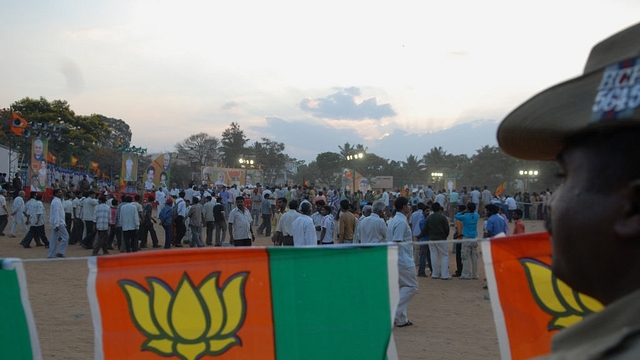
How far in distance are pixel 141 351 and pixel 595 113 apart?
4.02 metres

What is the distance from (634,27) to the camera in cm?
105

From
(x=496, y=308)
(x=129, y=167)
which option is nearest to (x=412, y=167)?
(x=129, y=167)

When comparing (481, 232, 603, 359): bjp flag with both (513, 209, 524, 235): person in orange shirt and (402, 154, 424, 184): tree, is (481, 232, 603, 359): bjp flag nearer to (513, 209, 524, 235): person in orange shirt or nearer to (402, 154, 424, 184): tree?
(513, 209, 524, 235): person in orange shirt

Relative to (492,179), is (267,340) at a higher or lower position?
lower

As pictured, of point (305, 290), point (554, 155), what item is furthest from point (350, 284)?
point (554, 155)

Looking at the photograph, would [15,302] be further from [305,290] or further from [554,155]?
[554,155]

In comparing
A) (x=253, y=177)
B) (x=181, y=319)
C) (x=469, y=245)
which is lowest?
(x=469, y=245)

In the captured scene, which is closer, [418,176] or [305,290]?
[305,290]

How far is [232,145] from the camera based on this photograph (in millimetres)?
84812

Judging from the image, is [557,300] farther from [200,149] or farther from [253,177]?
[200,149]

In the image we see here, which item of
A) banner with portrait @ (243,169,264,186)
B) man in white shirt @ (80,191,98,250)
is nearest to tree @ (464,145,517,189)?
banner with portrait @ (243,169,264,186)

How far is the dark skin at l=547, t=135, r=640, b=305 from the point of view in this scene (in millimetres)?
946

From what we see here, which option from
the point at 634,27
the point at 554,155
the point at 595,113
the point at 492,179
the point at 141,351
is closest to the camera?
the point at 595,113

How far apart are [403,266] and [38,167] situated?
2033 cm
